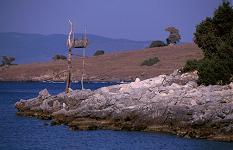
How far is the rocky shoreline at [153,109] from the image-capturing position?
37.2 meters

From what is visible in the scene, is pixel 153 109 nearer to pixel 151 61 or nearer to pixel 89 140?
pixel 89 140

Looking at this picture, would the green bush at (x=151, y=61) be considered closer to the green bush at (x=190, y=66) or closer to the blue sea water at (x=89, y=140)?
the green bush at (x=190, y=66)

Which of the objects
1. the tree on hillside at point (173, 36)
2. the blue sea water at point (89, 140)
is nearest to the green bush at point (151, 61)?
the tree on hillside at point (173, 36)

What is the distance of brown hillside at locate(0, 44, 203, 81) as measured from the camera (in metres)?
130

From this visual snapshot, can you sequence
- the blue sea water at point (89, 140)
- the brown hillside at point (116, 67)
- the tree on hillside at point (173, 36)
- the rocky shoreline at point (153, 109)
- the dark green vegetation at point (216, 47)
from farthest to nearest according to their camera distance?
the tree on hillside at point (173, 36), the brown hillside at point (116, 67), the dark green vegetation at point (216, 47), the rocky shoreline at point (153, 109), the blue sea water at point (89, 140)

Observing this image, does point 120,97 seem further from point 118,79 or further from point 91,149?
point 118,79

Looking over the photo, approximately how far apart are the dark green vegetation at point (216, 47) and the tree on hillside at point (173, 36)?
9982 centimetres

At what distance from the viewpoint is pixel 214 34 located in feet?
182

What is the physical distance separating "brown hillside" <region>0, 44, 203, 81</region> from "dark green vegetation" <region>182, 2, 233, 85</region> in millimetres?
66290

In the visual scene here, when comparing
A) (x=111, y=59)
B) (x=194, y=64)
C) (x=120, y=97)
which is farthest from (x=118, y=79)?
(x=120, y=97)

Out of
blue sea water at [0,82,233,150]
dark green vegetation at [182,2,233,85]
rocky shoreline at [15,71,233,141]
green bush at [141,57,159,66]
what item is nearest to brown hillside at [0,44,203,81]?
green bush at [141,57,159,66]

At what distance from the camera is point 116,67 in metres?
140

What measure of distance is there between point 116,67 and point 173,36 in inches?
1090

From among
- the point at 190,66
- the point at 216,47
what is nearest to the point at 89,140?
the point at 216,47
